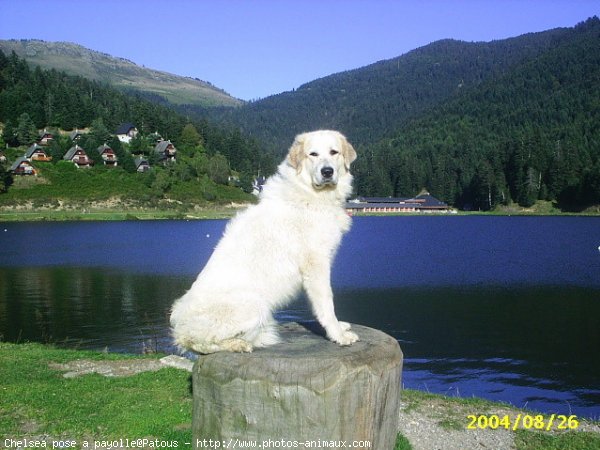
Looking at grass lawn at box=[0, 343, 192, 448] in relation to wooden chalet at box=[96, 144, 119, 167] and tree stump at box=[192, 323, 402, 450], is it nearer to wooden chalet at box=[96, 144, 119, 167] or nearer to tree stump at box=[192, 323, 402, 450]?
tree stump at box=[192, 323, 402, 450]

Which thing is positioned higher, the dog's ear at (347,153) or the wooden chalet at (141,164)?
the wooden chalet at (141,164)

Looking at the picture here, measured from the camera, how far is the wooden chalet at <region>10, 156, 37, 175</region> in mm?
106875

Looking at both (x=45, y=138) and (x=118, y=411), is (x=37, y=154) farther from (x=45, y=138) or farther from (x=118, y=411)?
(x=118, y=411)

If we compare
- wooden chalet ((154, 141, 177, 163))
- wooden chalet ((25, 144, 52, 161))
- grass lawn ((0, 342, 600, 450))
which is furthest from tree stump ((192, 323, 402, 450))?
wooden chalet ((154, 141, 177, 163))

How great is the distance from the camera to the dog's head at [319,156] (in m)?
5.71

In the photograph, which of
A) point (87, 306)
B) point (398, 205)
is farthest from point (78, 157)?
point (87, 306)

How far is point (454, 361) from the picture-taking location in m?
19.3

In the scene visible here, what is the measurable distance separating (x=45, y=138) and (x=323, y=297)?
13698 centimetres

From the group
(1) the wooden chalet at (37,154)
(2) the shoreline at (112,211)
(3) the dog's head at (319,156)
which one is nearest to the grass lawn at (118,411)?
(3) the dog's head at (319,156)

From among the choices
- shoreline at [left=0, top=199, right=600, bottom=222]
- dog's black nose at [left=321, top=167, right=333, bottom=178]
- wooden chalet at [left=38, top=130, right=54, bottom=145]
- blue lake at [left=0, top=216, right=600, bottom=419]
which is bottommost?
blue lake at [left=0, top=216, right=600, bottom=419]

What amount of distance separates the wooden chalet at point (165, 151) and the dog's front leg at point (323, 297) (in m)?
133

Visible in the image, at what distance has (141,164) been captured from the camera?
416ft

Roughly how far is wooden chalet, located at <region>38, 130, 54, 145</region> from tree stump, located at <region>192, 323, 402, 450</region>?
13430 cm

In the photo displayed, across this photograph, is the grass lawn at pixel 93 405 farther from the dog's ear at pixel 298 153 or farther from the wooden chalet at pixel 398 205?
the wooden chalet at pixel 398 205
